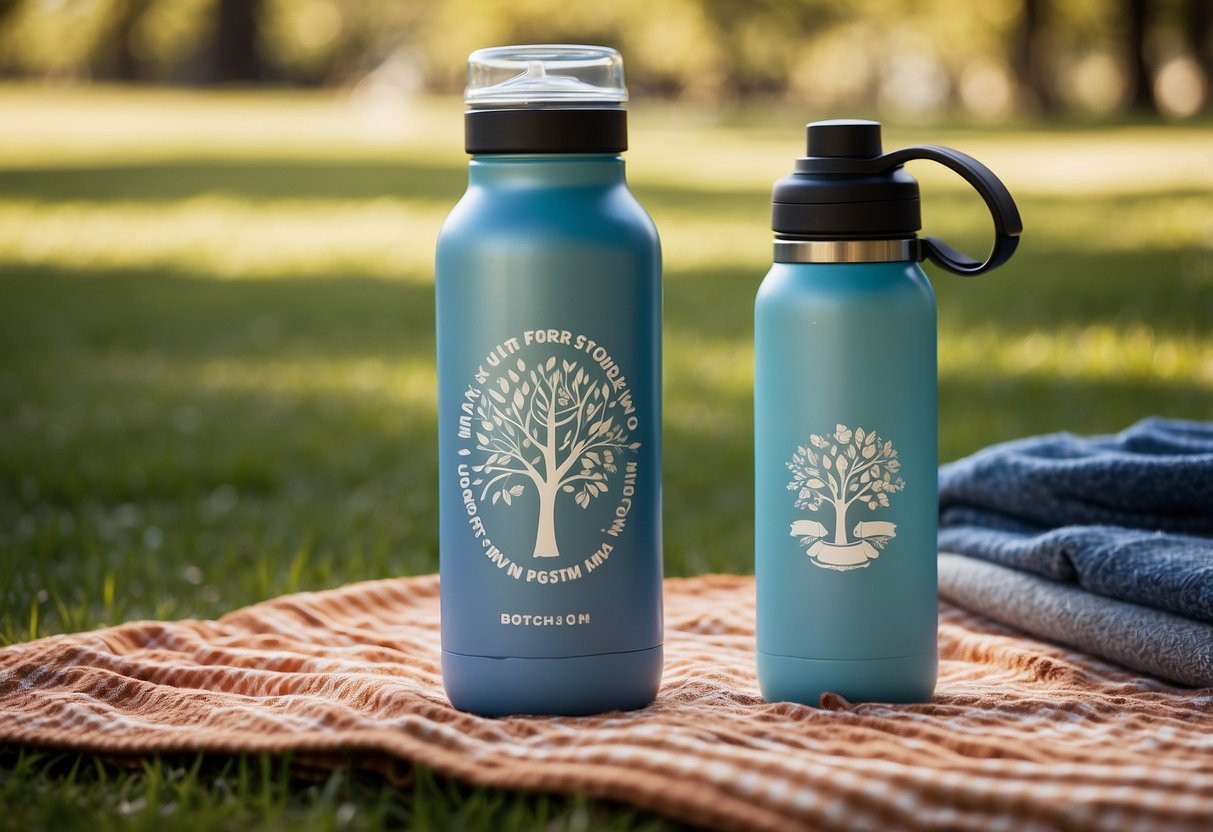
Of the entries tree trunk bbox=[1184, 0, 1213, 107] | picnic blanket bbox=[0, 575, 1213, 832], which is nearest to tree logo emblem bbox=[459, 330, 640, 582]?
picnic blanket bbox=[0, 575, 1213, 832]

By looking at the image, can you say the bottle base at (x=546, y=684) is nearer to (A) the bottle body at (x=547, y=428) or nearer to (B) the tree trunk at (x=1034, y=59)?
(A) the bottle body at (x=547, y=428)

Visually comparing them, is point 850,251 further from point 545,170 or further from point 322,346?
point 322,346

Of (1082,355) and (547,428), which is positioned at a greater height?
(547,428)

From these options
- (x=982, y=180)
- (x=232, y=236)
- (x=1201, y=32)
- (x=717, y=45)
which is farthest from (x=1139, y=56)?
(x=982, y=180)

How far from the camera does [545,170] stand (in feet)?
6.45

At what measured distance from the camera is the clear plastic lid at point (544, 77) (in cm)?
202

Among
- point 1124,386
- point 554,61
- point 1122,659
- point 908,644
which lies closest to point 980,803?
point 908,644

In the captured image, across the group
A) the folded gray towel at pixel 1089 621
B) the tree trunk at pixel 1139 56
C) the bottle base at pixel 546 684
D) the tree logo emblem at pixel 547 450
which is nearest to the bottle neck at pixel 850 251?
the tree logo emblem at pixel 547 450

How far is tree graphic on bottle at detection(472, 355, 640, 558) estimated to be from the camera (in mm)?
1970

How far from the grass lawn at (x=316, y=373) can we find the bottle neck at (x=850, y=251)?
771 millimetres

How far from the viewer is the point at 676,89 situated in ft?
158

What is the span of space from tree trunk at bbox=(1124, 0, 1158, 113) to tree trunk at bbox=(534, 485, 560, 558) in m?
26.9

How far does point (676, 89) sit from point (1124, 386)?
44.4 metres

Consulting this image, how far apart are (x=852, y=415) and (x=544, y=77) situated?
0.62m
